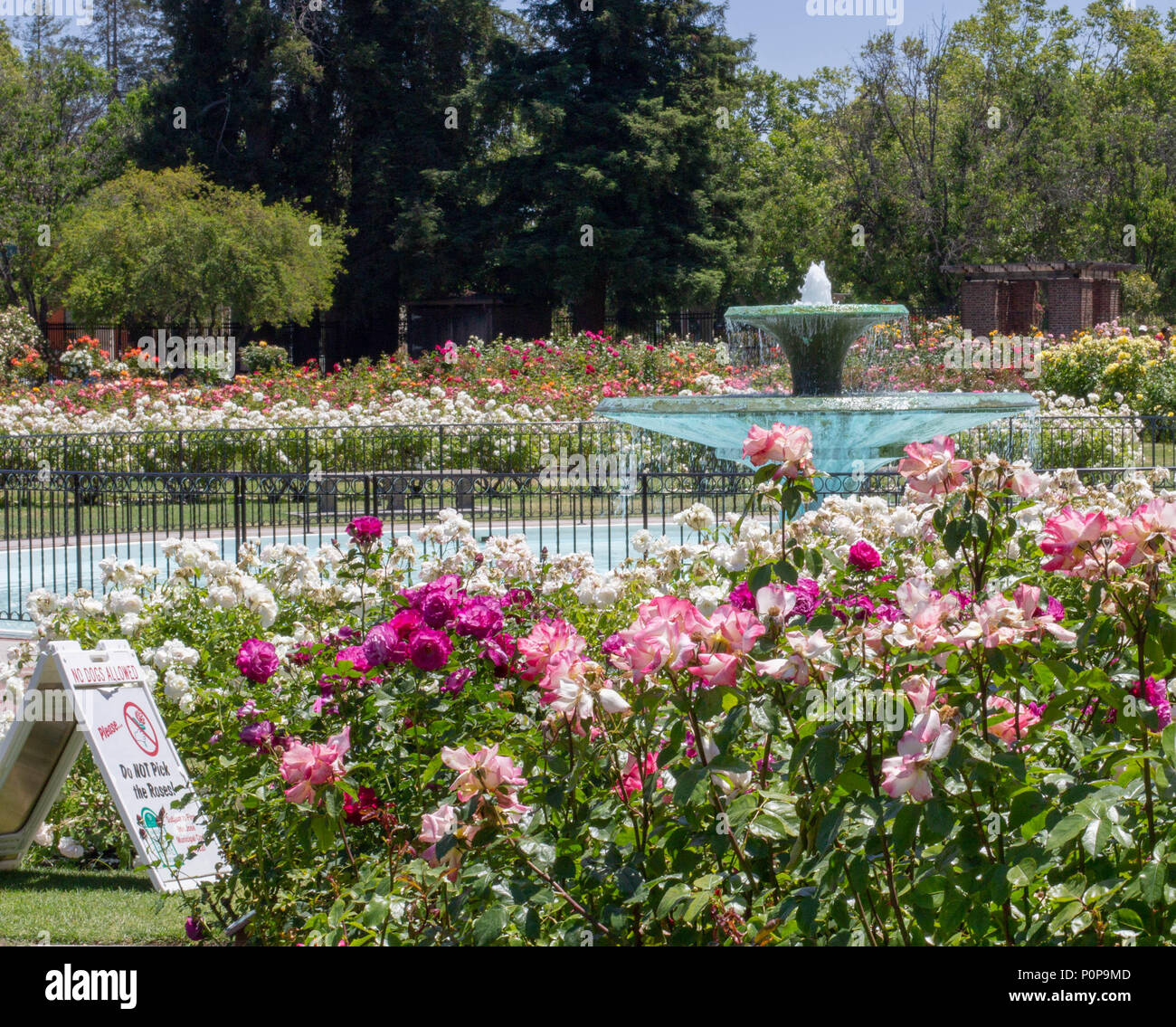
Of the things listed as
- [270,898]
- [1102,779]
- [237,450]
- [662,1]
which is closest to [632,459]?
[237,450]

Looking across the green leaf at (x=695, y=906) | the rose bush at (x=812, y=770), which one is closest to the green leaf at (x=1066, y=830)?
the rose bush at (x=812, y=770)

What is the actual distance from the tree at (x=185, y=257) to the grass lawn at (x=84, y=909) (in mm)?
25826

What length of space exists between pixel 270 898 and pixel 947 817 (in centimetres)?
224

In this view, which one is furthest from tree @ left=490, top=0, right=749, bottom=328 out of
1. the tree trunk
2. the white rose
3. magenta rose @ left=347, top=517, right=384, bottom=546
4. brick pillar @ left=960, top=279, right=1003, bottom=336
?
magenta rose @ left=347, top=517, right=384, bottom=546

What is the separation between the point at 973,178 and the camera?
39.1 metres

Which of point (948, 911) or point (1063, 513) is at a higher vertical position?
point (1063, 513)

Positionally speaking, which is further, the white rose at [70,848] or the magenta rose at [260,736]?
the white rose at [70,848]

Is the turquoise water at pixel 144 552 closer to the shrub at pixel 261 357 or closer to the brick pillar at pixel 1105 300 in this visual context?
the shrub at pixel 261 357

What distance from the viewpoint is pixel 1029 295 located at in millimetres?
32062

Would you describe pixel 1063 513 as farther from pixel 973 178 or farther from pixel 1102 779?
pixel 973 178

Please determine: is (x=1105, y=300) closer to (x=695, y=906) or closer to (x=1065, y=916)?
(x=1065, y=916)

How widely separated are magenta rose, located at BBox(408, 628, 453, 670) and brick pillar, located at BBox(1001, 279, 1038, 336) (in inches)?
1209

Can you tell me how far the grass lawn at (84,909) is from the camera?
4.54 meters

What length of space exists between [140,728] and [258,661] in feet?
4.76
